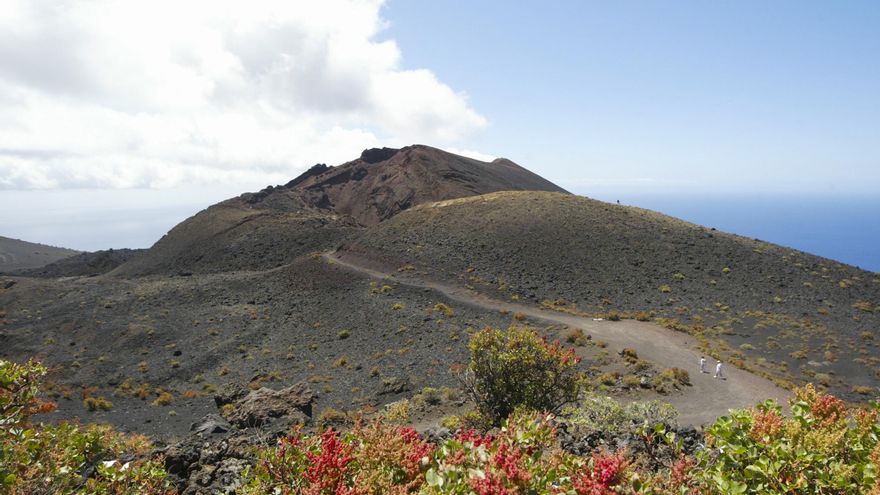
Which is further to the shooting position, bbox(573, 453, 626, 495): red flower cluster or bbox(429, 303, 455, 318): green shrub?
bbox(429, 303, 455, 318): green shrub

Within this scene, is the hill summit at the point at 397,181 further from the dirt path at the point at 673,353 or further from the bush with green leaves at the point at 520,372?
the bush with green leaves at the point at 520,372

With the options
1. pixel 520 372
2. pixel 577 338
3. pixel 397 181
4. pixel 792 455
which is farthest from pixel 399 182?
pixel 792 455

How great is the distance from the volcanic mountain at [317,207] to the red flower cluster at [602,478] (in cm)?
5319

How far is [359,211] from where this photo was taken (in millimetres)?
81125

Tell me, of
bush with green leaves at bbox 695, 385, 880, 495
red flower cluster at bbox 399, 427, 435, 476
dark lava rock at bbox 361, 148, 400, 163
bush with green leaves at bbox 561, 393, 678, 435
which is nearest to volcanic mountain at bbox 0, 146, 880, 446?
bush with green leaves at bbox 561, 393, 678, 435

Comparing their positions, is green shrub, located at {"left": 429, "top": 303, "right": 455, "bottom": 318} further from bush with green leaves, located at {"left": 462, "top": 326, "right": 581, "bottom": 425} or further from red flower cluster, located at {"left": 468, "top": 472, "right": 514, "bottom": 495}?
red flower cluster, located at {"left": 468, "top": 472, "right": 514, "bottom": 495}

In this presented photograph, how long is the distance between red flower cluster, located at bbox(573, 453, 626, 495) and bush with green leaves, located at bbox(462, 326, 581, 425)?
9.78 meters

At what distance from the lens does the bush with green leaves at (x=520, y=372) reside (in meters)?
13.8

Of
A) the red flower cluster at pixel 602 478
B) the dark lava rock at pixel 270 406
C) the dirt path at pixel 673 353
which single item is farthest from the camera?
the dirt path at pixel 673 353

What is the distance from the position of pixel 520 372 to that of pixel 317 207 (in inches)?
3042

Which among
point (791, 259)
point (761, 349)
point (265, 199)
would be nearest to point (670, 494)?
point (761, 349)

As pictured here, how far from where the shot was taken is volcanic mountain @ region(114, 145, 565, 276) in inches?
2249

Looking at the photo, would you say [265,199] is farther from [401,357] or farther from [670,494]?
[670,494]

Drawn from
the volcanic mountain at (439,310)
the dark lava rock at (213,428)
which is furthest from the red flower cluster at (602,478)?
the volcanic mountain at (439,310)
